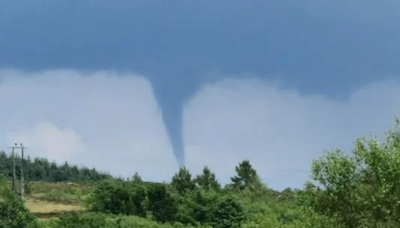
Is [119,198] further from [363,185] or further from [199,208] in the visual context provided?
[363,185]

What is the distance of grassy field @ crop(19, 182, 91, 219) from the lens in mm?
72181

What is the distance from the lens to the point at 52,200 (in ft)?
262

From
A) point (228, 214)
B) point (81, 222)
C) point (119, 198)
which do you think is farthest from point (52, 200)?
point (81, 222)

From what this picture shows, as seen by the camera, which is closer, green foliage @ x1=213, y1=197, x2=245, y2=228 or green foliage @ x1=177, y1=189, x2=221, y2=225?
green foliage @ x1=213, y1=197, x2=245, y2=228

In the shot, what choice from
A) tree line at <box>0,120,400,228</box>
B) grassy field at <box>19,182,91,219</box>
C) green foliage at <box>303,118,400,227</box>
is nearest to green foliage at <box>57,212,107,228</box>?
tree line at <box>0,120,400,228</box>

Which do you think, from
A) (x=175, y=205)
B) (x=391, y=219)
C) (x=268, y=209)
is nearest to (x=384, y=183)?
(x=391, y=219)

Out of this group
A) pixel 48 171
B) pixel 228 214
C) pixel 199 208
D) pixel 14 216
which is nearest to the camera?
pixel 14 216

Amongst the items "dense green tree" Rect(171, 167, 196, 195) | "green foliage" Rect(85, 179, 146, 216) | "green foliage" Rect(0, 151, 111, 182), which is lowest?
"green foliage" Rect(85, 179, 146, 216)

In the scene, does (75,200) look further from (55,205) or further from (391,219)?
(391,219)

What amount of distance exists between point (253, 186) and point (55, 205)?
24.2m

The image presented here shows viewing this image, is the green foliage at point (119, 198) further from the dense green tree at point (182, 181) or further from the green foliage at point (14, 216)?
the green foliage at point (14, 216)

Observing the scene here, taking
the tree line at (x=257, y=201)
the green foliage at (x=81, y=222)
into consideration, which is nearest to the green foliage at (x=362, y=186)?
the tree line at (x=257, y=201)

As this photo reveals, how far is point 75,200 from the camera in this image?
266 ft

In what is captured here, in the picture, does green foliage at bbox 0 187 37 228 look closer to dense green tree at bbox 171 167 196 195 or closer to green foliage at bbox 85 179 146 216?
green foliage at bbox 85 179 146 216
